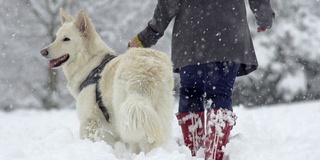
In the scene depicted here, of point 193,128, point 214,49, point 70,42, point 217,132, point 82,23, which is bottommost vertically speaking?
point 193,128

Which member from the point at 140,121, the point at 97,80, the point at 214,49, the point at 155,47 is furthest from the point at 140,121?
the point at 155,47

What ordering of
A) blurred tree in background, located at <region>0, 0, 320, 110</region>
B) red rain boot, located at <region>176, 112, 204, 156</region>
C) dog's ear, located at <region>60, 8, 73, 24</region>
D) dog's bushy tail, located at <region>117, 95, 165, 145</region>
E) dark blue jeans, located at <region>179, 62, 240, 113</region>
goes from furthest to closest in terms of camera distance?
1. blurred tree in background, located at <region>0, 0, 320, 110</region>
2. dog's ear, located at <region>60, 8, 73, 24</region>
3. red rain boot, located at <region>176, 112, 204, 156</region>
4. dark blue jeans, located at <region>179, 62, 240, 113</region>
5. dog's bushy tail, located at <region>117, 95, 165, 145</region>

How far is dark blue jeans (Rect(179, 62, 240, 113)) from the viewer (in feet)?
10.8

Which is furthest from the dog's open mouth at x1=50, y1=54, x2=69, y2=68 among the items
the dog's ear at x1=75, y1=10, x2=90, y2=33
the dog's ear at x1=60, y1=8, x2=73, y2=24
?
the dog's ear at x1=60, y1=8, x2=73, y2=24

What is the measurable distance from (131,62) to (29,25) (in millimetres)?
12228

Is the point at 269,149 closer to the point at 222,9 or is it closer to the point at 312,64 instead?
the point at 222,9

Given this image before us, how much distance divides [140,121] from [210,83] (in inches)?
26.8

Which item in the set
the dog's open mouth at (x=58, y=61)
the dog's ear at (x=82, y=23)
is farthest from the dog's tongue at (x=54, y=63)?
the dog's ear at (x=82, y=23)

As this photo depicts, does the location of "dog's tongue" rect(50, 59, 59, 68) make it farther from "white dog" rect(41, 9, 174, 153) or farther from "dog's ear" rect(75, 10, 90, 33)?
"dog's ear" rect(75, 10, 90, 33)

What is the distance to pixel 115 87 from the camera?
3355mm

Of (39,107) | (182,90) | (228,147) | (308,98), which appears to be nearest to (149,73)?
(182,90)

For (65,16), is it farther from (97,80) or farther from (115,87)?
(115,87)

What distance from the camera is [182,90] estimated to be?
3.66m

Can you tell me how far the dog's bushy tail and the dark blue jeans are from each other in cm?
49
